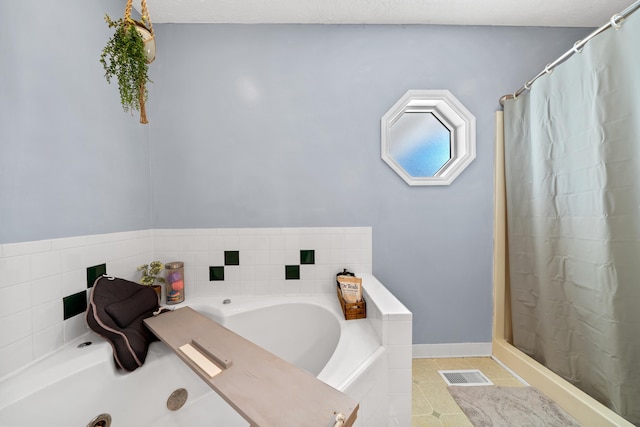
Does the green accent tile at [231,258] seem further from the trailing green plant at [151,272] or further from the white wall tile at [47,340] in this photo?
the white wall tile at [47,340]

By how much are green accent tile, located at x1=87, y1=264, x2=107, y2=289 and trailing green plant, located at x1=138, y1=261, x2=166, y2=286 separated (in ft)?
0.65

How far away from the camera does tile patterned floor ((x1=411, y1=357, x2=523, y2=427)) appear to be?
1.13 m

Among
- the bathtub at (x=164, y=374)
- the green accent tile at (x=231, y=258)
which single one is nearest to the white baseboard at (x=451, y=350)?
the bathtub at (x=164, y=374)

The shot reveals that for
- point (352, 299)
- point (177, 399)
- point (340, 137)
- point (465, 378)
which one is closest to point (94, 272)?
point (177, 399)

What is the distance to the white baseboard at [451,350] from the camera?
162cm

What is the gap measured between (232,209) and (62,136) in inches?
33.1

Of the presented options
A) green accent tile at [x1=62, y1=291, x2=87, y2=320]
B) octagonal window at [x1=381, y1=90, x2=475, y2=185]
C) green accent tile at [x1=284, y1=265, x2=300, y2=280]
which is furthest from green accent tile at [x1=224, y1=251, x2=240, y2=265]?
octagonal window at [x1=381, y1=90, x2=475, y2=185]

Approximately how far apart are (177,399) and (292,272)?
83 centimetres

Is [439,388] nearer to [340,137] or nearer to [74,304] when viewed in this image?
[340,137]

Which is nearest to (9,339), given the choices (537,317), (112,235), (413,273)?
(112,235)

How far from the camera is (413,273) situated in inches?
64.2

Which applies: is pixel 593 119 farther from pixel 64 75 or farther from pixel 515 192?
pixel 64 75

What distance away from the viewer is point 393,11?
1477 mm

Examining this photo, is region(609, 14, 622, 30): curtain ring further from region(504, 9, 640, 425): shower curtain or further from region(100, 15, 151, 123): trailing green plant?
region(100, 15, 151, 123): trailing green plant
